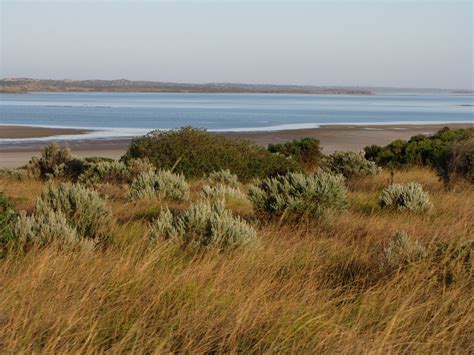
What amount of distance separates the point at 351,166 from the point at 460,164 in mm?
5356

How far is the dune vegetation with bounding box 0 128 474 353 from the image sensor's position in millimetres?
4629

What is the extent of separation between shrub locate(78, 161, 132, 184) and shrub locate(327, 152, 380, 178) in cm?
590

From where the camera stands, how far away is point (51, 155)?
1994cm

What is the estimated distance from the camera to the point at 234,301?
5.31m

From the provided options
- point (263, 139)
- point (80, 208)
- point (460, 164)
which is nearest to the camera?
point (80, 208)

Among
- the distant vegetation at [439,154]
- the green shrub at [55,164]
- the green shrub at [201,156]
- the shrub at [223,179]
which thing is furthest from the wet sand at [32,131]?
the shrub at [223,179]

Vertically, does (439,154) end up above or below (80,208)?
below

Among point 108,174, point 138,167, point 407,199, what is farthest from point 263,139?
point 407,199

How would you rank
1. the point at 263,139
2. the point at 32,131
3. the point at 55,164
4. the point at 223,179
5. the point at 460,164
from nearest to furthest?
the point at 460,164 < the point at 223,179 < the point at 55,164 < the point at 263,139 < the point at 32,131

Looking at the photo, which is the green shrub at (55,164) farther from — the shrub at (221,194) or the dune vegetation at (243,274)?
the shrub at (221,194)

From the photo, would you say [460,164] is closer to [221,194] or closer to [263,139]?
[221,194]

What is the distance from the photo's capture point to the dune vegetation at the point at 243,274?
463 cm

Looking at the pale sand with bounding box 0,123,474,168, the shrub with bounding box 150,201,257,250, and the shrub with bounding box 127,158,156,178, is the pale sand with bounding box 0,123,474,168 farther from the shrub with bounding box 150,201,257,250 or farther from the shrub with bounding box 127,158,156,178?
the shrub with bounding box 150,201,257,250

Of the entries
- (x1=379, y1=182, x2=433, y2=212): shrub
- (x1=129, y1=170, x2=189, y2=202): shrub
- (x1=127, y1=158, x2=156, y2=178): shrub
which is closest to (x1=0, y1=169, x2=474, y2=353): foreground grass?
(x1=379, y1=182, x2=433, y2=212): shrub
